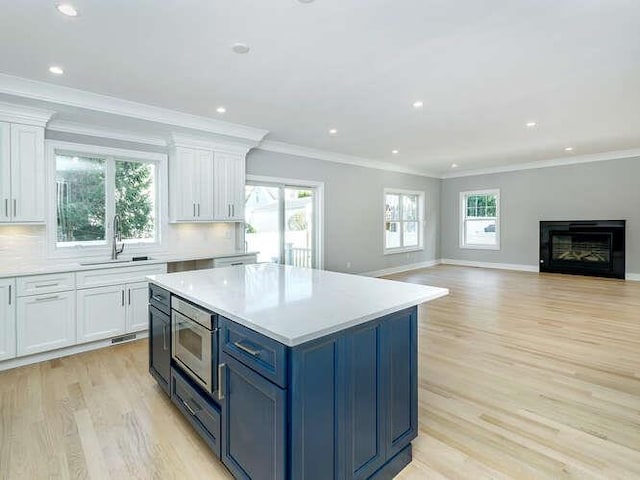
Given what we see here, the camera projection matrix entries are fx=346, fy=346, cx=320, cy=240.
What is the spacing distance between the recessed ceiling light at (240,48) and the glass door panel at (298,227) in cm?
356

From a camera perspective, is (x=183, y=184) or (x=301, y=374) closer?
(x=301, y=374)

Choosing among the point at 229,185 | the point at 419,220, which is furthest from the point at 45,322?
the point at 419,220

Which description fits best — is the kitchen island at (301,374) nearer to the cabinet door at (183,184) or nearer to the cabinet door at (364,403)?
the cabinet door at (364,403)

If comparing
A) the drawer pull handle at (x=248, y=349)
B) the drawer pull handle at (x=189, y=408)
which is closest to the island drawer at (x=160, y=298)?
the drawer pull handle at (x=189, y=408)

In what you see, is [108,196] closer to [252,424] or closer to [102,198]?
[102,198]

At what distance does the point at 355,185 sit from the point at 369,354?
6.13 meters

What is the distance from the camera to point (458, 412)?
245 centimetres

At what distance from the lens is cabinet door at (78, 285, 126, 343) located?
3.61m

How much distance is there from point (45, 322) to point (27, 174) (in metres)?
1.50

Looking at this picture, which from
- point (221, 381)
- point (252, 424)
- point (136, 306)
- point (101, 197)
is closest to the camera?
point (252, 424)

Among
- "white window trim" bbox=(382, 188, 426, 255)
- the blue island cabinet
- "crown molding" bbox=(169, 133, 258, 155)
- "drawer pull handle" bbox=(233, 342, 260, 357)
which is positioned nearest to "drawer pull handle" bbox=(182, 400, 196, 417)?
the blue island cabinet

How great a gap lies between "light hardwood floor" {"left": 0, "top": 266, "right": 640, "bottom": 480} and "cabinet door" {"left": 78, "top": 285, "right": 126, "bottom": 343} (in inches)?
8.0

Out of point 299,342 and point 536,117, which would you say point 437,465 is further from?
point 536,117

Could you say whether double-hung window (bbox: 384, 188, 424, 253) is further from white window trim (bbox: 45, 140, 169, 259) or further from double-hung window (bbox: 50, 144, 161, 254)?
double-hung window (bbox: 50, 144, 161, 254)
